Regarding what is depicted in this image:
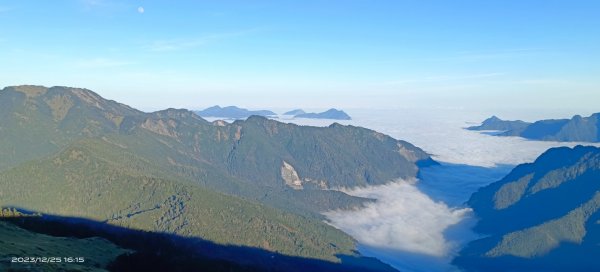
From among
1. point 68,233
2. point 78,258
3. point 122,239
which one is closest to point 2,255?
point 78,258

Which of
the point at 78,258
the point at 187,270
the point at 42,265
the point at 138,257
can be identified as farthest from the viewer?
the point at 187,270

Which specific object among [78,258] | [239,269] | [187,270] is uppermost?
[78,258]

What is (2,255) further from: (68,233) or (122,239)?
(122,239)

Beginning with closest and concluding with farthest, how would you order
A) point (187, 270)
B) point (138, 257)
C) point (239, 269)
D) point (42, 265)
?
point (42, 265)
point (138, 257)
point (187, 270)
point (239, 269)

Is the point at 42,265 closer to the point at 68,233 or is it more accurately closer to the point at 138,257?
the point at 138,257

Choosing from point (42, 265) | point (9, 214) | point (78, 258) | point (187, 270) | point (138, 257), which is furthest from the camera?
point (9, 214)

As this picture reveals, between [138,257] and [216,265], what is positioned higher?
[138,257]

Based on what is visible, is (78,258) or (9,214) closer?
(78,258)

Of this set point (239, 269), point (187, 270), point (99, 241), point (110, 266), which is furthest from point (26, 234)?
point (239, 269)

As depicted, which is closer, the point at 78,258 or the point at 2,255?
the point at 2,255
